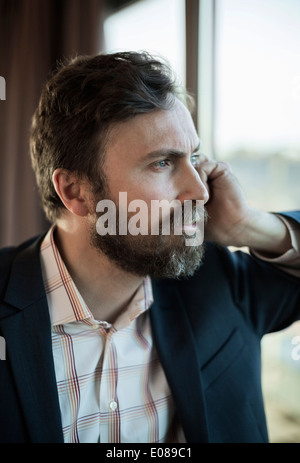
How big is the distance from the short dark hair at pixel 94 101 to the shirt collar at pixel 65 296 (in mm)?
221

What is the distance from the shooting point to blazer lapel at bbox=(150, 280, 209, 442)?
102 centimetres

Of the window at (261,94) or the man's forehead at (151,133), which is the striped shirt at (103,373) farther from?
the window at (261,94)

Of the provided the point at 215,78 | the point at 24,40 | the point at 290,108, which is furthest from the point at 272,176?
the point at 24,40

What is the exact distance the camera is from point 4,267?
3.52 ft

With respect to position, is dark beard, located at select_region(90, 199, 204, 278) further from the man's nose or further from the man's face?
the man's nose

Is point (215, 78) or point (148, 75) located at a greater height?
point (215, 78)

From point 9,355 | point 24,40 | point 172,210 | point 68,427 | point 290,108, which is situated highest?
point 24,40

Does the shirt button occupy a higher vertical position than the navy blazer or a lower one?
lower

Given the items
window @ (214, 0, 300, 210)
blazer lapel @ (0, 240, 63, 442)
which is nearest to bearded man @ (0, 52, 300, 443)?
blazer lapel @ (0, 240, 63, 442)

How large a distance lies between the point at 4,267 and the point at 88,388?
15.3 inches

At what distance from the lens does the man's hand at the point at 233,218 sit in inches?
→ 44.6

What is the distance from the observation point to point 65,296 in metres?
1.02

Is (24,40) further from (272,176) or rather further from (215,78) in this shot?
(272,176)

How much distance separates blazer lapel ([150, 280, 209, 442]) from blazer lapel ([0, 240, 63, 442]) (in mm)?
304
